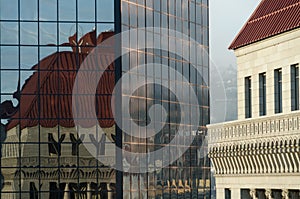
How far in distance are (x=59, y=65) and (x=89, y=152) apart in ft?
24.4

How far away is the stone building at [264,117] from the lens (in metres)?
57.6

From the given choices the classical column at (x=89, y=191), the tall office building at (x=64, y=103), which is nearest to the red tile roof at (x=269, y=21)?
the tall office building at (x=64, y=103)

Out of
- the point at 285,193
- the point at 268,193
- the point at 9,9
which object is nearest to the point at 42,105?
the point at 9,9

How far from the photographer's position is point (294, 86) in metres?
60.3

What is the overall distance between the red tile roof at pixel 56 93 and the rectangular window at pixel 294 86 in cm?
2781

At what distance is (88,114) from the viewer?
84.9 m

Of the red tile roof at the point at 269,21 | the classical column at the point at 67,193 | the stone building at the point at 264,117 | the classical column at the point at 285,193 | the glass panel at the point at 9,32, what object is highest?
the glass panel at the point at 9,32

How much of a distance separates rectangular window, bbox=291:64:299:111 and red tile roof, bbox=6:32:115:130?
27.8m

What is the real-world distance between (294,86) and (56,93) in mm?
29208

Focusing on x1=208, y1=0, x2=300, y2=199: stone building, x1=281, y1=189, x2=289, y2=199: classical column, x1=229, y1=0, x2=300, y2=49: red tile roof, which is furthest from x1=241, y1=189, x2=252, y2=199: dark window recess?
x1=229, y1=0, x2=300, y2=49: red tile roof

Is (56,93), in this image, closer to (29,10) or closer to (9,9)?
(29,10)

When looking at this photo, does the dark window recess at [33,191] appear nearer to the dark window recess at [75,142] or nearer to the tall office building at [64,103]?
the tall office building at [64,103]

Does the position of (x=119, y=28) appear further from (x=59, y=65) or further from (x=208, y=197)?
(x=208, y=197)

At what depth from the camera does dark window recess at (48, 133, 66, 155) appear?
3305 inches
